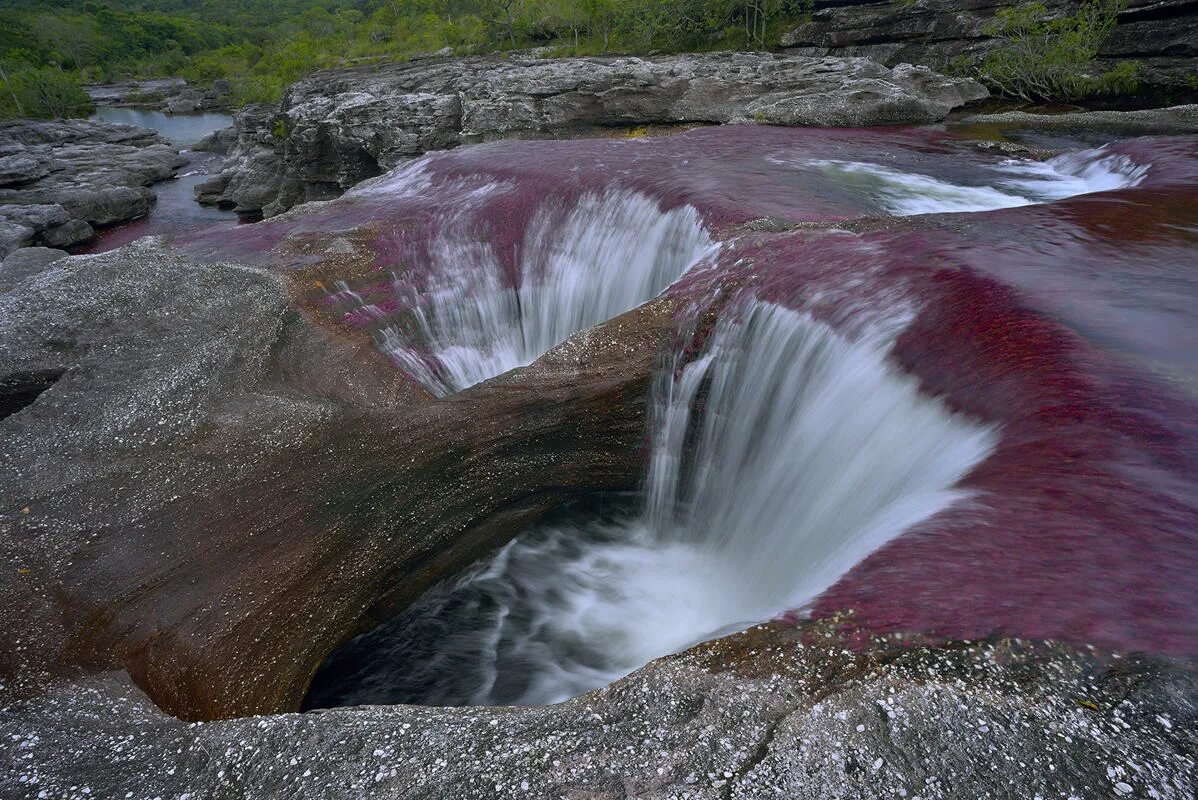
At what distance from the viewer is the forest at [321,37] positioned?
3606cm

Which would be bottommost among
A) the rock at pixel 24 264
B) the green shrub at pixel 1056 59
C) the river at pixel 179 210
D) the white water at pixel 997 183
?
the river at pixel 179 210

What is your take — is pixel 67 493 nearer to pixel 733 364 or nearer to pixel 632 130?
pixel 733 364

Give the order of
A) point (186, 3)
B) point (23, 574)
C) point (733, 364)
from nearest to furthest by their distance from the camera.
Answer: point (23, 574), point (733, 364), point (186, 3)

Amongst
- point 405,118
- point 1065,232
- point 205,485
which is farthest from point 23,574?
point 405,118

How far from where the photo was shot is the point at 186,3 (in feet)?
456

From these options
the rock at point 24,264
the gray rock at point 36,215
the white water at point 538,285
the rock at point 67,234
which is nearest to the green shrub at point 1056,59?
the white water at point 538,285

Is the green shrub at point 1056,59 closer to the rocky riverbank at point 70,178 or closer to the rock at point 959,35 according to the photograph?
the rock at point 959,35

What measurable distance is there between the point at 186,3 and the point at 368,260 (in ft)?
563

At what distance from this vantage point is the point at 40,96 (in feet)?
169

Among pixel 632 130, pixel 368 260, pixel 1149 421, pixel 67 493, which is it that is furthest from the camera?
pixel 632 130

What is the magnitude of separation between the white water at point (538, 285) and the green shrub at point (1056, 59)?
17254 millimetres

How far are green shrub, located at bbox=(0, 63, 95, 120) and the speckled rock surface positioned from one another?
64.2 meters

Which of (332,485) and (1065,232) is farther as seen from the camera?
(1065,232)

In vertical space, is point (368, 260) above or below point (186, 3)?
below
